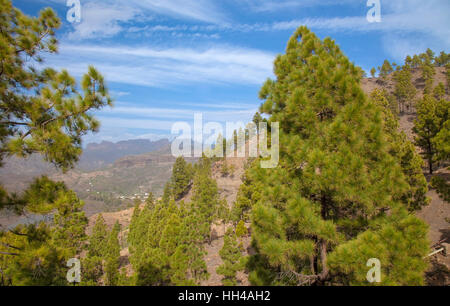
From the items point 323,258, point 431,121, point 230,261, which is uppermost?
point 431,121

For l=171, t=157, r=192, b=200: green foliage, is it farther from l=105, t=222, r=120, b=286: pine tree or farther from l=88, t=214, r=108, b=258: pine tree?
l=88, t=214, r=108, b=258: pine tree

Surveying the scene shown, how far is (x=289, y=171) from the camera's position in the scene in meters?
5.53

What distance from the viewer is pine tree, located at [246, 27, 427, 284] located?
463cm

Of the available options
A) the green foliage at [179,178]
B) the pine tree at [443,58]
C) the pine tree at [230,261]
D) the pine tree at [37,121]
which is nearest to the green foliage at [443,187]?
the pine tree at [230,261]

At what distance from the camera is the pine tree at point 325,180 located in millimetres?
4633

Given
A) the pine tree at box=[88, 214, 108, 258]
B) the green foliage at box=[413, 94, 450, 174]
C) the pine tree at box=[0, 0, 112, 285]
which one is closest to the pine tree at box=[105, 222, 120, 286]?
the pine tree at box=[88, 214, 108, 258]

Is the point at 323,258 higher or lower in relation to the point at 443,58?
lower

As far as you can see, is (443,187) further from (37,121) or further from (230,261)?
(37,121)

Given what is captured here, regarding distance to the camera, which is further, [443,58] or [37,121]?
[443,58]

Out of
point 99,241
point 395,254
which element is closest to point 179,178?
point 99,241

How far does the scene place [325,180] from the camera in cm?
470
